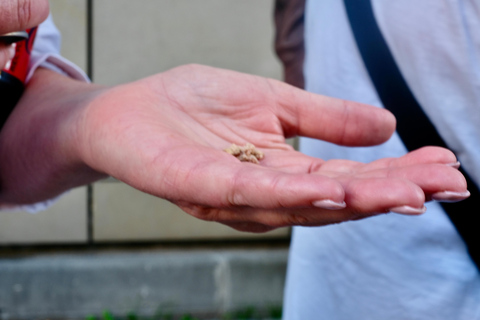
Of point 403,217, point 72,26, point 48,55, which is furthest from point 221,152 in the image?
point 72,26

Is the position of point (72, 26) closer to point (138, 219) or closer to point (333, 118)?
point (138, 219)

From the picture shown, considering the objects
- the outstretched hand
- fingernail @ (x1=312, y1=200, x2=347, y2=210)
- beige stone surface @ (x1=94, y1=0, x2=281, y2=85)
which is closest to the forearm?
the outstretched hand

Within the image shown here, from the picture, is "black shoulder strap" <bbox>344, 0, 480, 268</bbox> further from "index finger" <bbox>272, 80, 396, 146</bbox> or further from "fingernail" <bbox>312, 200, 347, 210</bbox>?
"fingernail" <bbox>312, 200, 347, 210</bbox>

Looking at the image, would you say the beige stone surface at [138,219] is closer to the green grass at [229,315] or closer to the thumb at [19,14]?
the green grass at [229,315]

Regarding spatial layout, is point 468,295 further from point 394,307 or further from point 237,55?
point 237,55

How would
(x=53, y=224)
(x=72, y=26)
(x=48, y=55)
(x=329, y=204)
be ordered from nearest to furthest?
(x=329, y=204), (x=48, y=55), (x=72, y=26), (x=53, y=224)

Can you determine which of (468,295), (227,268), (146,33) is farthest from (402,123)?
(146,33)
